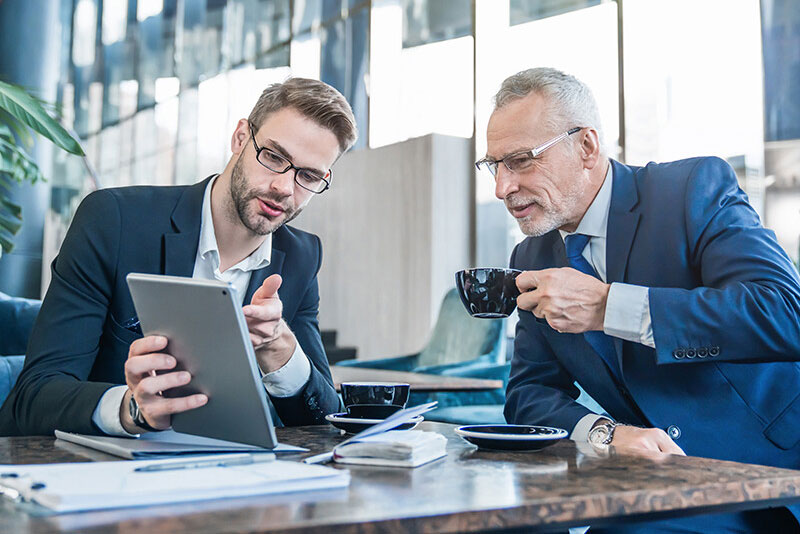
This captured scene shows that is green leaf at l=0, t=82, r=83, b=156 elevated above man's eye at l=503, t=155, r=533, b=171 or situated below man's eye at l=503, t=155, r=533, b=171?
above

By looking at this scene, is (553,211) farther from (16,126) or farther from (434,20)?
(434,20)

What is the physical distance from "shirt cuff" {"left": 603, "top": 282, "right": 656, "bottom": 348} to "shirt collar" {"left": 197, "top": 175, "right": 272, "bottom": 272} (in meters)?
0.82

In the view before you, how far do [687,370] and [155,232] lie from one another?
1089 mm

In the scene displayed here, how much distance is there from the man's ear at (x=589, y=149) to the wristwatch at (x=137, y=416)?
1.05 metres

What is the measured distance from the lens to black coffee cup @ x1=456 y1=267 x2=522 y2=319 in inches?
53.9

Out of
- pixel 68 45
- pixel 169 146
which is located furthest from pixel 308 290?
pixel 68 45

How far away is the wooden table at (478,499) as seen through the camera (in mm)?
639

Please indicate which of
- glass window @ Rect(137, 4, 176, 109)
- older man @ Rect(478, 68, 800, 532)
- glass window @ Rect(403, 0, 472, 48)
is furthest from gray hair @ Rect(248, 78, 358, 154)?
A: glass window @ Rect(137, 4, 176, 109)

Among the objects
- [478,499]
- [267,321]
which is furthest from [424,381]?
[478,499]

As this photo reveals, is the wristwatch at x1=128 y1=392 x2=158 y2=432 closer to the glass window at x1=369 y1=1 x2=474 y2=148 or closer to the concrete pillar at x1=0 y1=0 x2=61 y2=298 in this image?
the glass window at x1=369 y1=1 x2=474 y2=148

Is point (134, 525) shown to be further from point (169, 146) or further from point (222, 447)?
point (169, 146)

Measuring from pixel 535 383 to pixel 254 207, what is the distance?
28.3 inches

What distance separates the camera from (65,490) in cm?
70

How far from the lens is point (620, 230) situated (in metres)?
1.60
